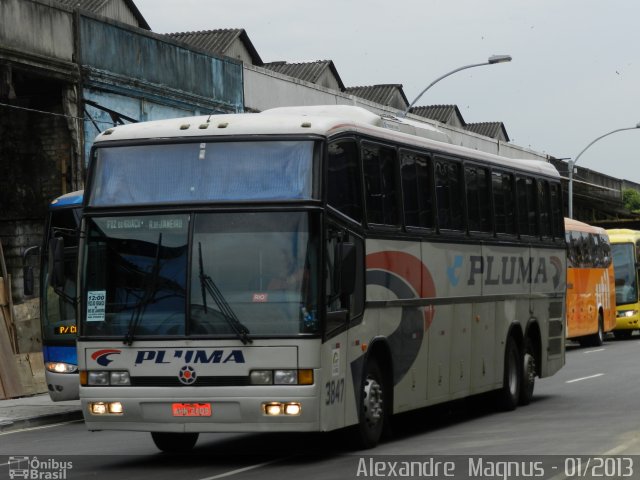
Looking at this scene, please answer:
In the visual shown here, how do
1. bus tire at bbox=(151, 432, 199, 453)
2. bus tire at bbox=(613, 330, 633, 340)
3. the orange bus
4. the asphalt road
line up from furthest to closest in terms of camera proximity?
1. bus tire at bbox=(613, 330, 633, 340)
2. the orange bus
3. bus tire at bbox=(151, 432, 199, 453)
4. the asphalt road

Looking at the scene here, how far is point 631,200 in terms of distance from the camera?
8394 centimetres

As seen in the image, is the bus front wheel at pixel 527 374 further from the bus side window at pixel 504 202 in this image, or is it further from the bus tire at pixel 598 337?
the bus tire at pixel 598 337

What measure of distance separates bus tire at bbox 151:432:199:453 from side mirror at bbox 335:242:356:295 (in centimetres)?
282

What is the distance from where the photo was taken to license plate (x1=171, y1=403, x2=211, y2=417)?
12750mm

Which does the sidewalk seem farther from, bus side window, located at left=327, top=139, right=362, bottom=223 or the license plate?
bus side window, located at left=327, top=139, right=362, bottom=223

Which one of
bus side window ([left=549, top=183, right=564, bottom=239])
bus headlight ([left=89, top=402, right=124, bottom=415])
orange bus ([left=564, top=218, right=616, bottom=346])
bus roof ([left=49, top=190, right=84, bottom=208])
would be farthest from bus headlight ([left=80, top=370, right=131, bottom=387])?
orange bus ([left=564, top=218, right=616, bottom=346])

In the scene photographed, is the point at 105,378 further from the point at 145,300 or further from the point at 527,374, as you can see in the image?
the point at 527,374

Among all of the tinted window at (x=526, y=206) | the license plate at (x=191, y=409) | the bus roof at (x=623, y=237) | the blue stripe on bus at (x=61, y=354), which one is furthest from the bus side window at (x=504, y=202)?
the bus roof at (x=623, y=237)

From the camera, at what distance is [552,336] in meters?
21.6

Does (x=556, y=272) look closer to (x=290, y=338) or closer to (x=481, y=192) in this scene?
(x=481, y=192)

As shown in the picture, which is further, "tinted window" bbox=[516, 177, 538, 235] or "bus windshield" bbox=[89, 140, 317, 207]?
"tinted window" bbox=[516, 177, 538, 235]

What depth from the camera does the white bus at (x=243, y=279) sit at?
12727 mm

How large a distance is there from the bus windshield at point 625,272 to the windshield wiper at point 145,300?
35031 mm

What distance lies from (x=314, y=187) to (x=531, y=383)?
8389 millimetres
